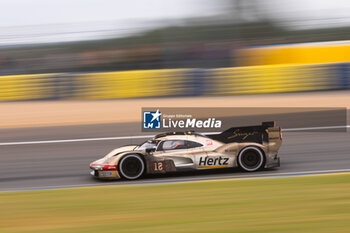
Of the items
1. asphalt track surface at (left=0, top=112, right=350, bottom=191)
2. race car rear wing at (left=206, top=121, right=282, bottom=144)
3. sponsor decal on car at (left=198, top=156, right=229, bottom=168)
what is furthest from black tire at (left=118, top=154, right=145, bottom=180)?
race car rear wing at (left=206, top=121, right=282, bottom=144)

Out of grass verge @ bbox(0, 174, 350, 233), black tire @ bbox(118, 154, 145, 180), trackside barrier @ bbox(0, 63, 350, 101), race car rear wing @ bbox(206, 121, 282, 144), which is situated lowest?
Answer: grass verge @ bbox(0, 174, 350, 233)

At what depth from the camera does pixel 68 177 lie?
868cm

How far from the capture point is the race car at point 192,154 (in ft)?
26.2

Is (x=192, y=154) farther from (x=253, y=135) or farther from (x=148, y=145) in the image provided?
(x=253, y=135)

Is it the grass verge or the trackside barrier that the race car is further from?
the trackside barrier

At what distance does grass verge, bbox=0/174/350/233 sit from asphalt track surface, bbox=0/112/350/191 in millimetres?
1014

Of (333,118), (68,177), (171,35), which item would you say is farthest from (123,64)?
(68,177)

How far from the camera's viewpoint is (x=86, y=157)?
33.0 feet

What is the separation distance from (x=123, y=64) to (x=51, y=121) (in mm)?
5482

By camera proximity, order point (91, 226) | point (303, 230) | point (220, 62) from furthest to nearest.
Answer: point (220, 62)
point (91, 226)
point (303, 230)

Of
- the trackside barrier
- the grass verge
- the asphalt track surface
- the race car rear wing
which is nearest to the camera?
the grass verge

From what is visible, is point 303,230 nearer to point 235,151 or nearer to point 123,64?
point 235,151

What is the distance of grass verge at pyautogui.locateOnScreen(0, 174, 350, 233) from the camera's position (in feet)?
16.6

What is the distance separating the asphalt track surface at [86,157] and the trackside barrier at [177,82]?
4492mm
